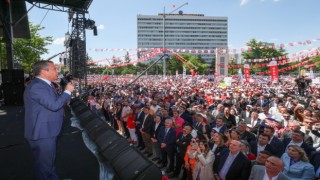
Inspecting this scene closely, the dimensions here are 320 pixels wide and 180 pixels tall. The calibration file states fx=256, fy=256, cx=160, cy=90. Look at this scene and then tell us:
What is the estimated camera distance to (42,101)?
9.15ft

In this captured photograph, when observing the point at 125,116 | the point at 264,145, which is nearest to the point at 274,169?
the point at 264,145

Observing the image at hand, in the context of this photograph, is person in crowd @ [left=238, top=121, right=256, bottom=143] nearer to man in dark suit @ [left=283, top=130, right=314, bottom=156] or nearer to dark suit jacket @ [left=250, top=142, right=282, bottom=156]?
dark suit jacket @ [left=250, top=142, right=282, bottom=156]

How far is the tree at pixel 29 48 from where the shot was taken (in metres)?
29.4

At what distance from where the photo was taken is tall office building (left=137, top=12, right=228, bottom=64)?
161m

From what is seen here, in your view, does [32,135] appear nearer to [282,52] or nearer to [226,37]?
[282,52]

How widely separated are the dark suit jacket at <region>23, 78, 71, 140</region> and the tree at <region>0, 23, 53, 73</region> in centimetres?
2952

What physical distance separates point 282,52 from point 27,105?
78.5m

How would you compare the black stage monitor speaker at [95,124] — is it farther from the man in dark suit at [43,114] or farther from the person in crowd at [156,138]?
the man in dark suit at [43,114]

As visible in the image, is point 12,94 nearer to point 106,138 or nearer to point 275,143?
point 106,138

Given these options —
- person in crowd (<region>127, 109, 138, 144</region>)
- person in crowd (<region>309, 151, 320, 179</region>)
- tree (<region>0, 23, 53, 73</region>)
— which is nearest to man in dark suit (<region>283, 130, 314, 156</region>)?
person in crowd (<region>309, 151, 320, 179</region>)

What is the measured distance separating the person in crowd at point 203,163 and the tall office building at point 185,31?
6183 inches

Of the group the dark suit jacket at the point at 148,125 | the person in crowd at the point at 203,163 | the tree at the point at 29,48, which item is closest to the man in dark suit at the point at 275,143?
the person in crowd at the point at 203,163

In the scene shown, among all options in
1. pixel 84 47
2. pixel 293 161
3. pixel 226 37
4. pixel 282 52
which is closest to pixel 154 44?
pixel 226 37

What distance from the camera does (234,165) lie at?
4508mm
